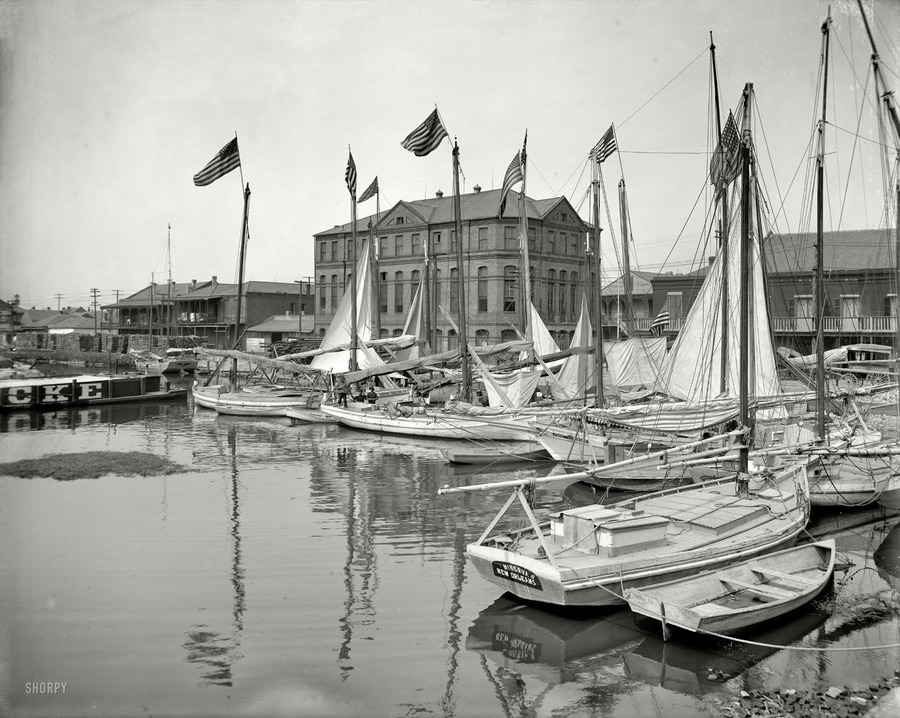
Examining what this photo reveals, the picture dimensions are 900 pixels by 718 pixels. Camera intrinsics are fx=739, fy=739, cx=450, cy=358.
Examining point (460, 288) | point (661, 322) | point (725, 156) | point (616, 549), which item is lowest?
point (616, 549)

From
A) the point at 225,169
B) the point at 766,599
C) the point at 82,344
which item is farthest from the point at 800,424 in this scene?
the point at 82,344

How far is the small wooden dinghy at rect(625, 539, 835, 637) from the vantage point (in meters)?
10.9

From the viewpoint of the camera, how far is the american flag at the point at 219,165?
99.5 feet

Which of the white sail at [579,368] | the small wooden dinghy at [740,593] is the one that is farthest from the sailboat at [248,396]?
the small wooden dinghy at [740,593]

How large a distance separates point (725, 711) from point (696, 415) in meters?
15.8

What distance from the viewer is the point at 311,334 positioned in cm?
8412

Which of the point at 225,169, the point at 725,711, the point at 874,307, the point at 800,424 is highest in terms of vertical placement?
the point at 225,169

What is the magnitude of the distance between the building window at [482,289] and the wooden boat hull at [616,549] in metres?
52.8

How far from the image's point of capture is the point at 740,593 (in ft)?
40.1

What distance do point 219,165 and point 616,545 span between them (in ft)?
83.5

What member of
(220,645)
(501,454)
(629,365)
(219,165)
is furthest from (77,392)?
(220,645)

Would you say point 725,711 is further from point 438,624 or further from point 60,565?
point 60,565

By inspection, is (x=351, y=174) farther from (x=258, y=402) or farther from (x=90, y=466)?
(x=90, y=466)

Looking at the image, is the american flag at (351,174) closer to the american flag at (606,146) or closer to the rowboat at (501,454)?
the american flag at (606,146)
